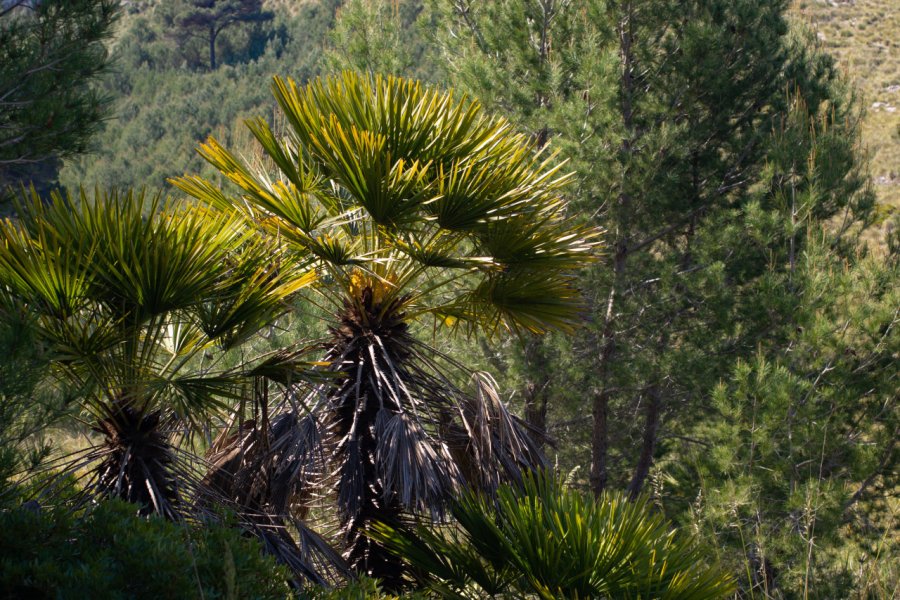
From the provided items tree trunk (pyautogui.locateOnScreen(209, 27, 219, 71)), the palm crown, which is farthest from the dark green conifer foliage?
tree trunk (pyautogui.locateOnScreen(209, 27, 219, 71))

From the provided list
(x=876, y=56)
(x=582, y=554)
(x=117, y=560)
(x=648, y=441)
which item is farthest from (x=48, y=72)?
(x=876, y=56)

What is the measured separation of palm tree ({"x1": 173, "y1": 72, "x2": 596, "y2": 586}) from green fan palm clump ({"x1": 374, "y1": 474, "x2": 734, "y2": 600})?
831 mm

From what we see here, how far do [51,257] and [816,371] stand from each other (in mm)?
6864

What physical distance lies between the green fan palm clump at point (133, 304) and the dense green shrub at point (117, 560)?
1.43 ft

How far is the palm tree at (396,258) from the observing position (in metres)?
4.19

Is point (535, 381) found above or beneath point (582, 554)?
beneath

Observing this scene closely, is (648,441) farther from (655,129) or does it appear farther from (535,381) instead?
(655,129)

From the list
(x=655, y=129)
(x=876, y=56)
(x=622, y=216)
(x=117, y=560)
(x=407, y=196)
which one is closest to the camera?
(x=117, y=560)

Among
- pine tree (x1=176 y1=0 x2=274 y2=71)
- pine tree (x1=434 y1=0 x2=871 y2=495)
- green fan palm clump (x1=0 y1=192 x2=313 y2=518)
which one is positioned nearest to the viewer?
green fan palm clump (x1=0 y1=192 x2=313 y2=518)

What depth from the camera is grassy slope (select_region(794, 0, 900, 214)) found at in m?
27.1

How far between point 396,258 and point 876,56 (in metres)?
34.8

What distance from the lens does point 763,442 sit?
7293 mm

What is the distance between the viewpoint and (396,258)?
14.5 ft

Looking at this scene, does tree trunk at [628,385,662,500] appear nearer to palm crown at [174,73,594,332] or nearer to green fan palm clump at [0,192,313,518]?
palm crown at [174,73,594,332]
